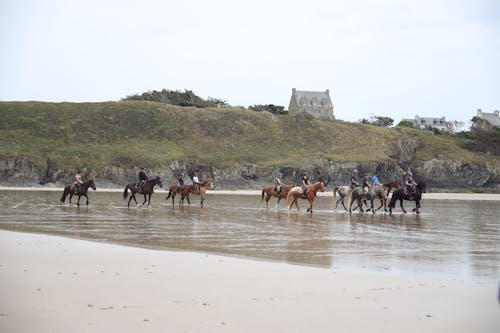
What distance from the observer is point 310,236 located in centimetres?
1916

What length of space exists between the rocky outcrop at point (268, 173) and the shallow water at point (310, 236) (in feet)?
125

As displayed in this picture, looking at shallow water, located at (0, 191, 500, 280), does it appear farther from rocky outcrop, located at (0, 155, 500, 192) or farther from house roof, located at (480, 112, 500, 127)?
house roof, located at (480, 112, 500, 127)

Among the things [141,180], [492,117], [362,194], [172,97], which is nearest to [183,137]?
[172,97]

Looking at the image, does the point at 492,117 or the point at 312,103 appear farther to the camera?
the point at 492,117

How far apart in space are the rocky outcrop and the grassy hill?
1.24 m

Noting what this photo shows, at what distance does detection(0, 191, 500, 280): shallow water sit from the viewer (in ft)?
44.8

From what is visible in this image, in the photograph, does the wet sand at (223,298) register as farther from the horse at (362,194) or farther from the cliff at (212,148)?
the cliff at (212,148)

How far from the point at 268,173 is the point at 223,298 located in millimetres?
63090

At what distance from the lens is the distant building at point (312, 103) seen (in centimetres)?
12144

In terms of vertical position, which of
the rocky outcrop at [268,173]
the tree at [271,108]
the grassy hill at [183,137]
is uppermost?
the tree at [271,108]

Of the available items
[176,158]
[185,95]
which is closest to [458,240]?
[176,158]

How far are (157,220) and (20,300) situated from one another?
16.1 m

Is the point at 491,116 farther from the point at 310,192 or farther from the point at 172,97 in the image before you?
the point at 310,192

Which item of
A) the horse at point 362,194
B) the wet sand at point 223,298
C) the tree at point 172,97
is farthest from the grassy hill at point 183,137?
the wet sand at point 223,298
